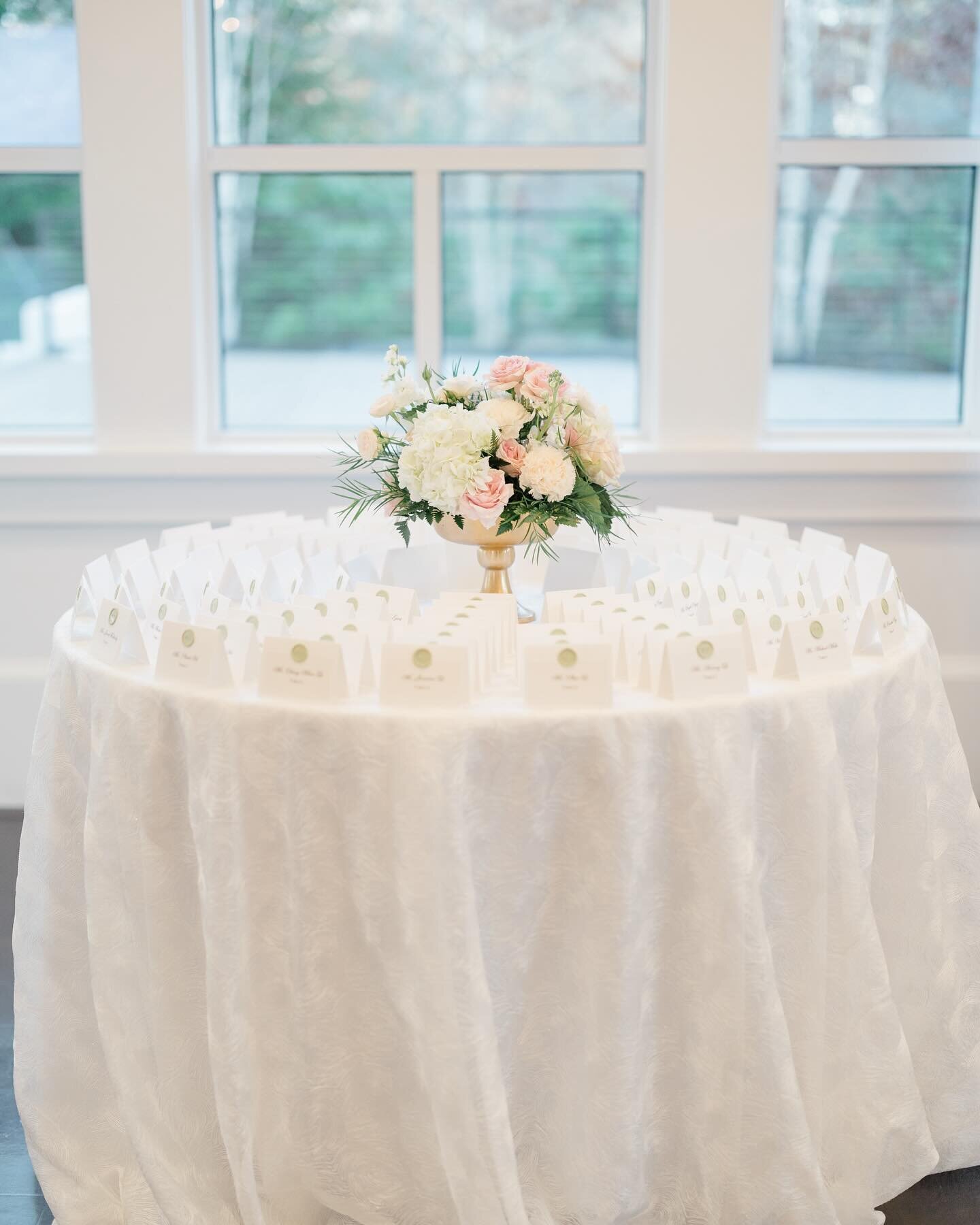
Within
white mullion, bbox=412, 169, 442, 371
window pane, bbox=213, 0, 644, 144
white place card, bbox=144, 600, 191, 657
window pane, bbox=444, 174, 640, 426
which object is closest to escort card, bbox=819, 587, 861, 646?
white place card, bbox=144, 600, 191, 657

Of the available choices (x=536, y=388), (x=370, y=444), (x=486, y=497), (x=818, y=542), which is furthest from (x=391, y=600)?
(x=818, y=542)

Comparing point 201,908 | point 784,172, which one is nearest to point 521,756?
point 201,908

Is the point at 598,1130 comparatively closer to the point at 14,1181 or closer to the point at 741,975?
the point at 741,975

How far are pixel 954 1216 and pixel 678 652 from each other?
1032 millimetres

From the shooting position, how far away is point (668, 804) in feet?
5.48

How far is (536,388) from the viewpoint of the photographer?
6.85 ft

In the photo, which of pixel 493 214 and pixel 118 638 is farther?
pixel 493 214

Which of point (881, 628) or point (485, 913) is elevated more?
point (881, 628)

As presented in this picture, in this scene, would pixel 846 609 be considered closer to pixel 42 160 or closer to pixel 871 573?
pixel 871 573

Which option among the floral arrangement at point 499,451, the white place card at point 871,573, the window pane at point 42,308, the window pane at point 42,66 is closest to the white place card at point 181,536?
the floral arrangement at point 499,451

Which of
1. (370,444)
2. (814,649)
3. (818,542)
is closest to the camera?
(814,649)

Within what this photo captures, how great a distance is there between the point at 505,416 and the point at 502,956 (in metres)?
0.85

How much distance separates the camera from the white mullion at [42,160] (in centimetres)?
358

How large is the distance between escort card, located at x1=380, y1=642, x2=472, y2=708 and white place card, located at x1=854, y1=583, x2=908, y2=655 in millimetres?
619
